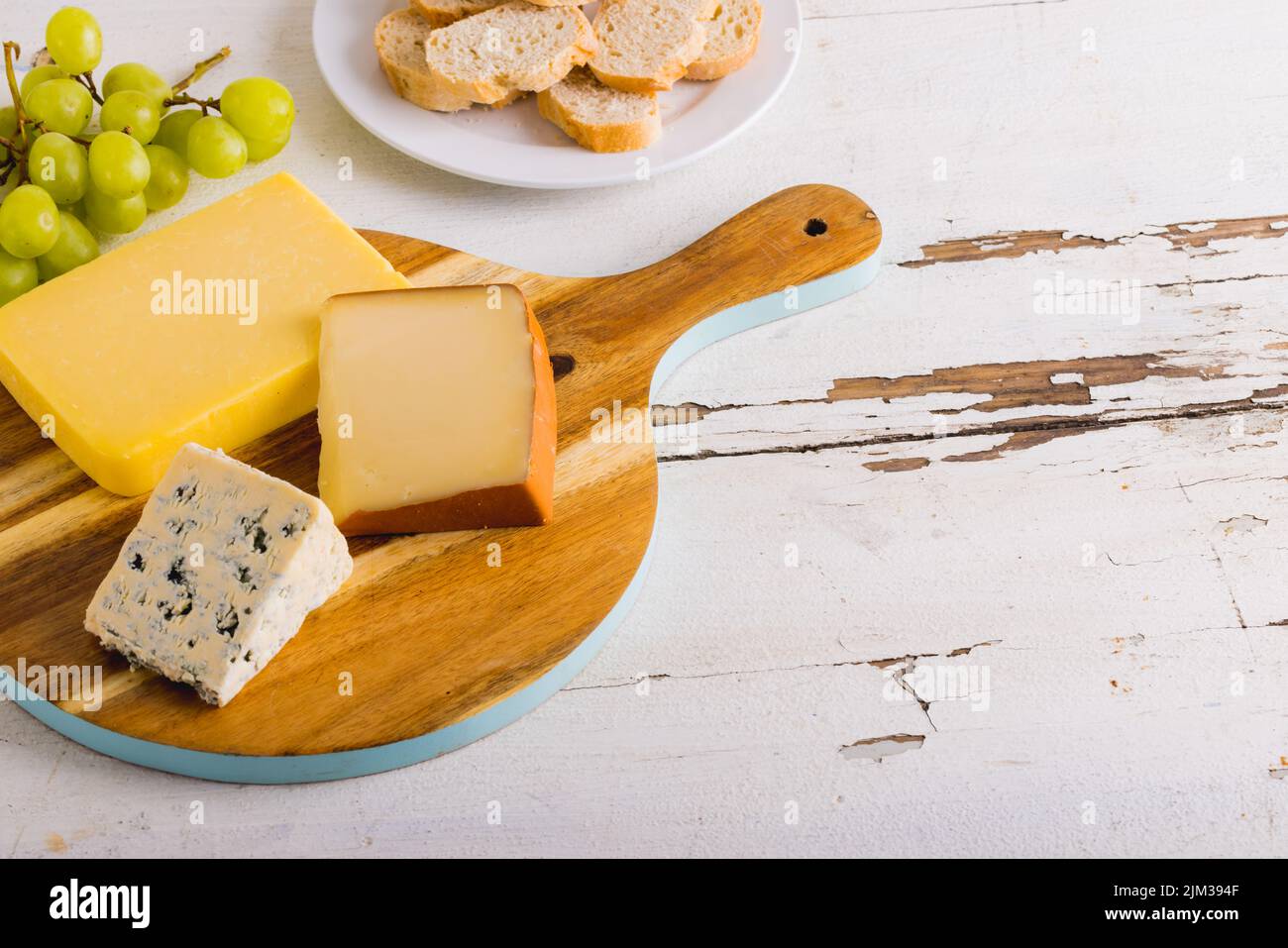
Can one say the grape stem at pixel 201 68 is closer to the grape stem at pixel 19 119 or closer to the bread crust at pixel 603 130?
the grape stem at pixel 19 119

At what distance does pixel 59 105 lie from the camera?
189 cm

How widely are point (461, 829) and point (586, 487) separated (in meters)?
0.48

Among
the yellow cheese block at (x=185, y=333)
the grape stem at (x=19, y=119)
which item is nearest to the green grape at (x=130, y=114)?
the grape stem at (x=19, y=119)

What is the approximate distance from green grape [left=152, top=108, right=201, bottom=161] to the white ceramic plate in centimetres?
25

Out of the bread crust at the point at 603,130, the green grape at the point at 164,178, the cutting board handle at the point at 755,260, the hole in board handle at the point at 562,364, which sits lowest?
the hole in board handle at the point at 562,364

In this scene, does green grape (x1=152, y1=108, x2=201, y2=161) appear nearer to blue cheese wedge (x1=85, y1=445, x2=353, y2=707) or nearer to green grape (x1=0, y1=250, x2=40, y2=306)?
green grape (x1=0, y1=250, x2=40, y2=306)

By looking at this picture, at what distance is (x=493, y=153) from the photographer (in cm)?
207

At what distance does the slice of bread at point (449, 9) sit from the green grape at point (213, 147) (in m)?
0.40

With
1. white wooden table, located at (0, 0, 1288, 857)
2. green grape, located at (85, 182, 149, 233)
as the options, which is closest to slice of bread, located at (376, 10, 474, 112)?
white wooden table, located at (0, 0, 1288, 857)

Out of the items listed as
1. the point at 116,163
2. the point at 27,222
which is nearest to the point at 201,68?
the point at 116,163

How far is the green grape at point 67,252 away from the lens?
1.86 m

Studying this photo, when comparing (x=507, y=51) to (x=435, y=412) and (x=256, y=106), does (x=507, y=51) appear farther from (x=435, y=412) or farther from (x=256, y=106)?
(x=435, y=412)

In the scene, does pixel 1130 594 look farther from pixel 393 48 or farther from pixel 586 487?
pixel 393 48

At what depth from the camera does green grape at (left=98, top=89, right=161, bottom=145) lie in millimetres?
1903
